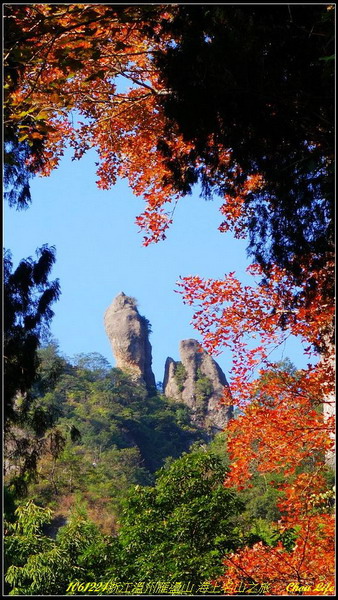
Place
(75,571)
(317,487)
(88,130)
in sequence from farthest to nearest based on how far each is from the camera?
(75,571), (88,130), (317,487)

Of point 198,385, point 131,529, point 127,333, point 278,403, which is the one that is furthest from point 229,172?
point 127,333

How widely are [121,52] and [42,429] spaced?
270 cm

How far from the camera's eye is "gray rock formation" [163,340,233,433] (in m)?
28.4

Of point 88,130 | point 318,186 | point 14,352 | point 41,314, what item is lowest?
point 14,352

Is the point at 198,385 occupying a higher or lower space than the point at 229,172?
higher

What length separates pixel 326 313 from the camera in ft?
11.9

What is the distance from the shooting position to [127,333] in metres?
40.2

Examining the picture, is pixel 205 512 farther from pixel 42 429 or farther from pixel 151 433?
pixel 151 433

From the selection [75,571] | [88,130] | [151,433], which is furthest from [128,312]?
[88,130]

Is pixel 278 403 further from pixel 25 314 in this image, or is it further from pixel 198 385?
pixel 198 385

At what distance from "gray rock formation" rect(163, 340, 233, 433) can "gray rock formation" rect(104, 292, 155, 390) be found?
1.99 meters

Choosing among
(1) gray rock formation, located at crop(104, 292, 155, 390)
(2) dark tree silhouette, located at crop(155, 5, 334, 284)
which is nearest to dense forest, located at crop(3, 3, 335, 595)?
(2) dark tree silhouette, located at crop(155, 5, 334, 284)

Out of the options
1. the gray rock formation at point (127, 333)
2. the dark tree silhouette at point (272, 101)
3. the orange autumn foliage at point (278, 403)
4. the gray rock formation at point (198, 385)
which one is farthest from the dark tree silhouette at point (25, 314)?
the gray rock formation at point (127, 333)

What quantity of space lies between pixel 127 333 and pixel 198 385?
9.45 m
